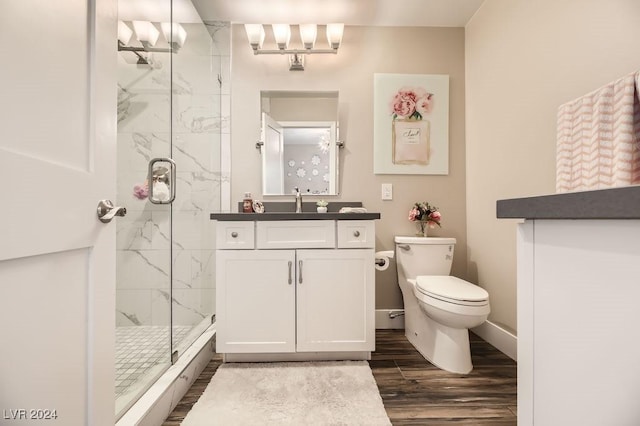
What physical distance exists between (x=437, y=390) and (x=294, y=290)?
0.89 meters

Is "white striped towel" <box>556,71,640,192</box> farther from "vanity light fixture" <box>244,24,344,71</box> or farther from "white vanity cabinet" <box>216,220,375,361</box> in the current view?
"vanity light fixture" <box>244,24,344,71</box>

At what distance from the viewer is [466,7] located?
222 centimetres

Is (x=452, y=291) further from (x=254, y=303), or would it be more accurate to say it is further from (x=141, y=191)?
(x=141, y=191)

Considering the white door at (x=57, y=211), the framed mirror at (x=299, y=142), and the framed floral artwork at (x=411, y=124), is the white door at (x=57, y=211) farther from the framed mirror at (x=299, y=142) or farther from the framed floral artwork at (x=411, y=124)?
the framed floral artwork at (x=411, y=124)

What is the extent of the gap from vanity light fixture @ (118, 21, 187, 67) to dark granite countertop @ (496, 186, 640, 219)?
171 cm

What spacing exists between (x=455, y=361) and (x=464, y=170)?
1438 mm

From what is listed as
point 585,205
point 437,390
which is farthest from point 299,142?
point 585,205

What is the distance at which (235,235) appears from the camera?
1.79 meters

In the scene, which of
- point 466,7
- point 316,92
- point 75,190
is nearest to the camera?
point 75,190

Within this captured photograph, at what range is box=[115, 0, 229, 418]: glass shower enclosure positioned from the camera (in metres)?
→ 1.49

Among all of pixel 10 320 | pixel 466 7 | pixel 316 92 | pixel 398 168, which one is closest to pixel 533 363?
pixel 10 320

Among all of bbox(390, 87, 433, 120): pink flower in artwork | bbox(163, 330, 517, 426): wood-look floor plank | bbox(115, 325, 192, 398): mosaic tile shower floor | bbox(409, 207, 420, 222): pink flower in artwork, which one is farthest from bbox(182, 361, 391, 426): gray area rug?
bbox(390, 87, 433, 120): pink flower in artwork

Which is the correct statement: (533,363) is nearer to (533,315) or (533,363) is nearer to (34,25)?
(533,315)

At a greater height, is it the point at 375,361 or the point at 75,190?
the point at 75,190
